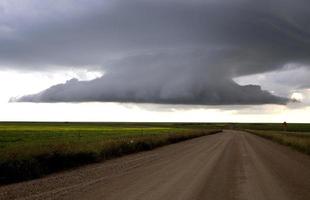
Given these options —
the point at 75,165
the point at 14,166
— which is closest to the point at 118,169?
the point at 75,165

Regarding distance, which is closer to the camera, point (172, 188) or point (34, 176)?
point (172, 188)

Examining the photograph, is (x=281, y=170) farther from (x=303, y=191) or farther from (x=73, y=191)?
(x=73, y=191)

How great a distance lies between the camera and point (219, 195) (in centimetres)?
1238

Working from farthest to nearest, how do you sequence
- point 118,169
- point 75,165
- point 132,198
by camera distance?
1. point 75,165
2. point 118,169
3. point 132,198

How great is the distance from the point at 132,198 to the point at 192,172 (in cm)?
749

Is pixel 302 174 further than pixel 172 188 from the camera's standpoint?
Yes

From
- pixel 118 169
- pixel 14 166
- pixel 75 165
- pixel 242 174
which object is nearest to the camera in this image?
pixel 14 166

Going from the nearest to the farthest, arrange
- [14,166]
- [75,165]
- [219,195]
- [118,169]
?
1. [219,195]
2. [14,166]
3. [118,169]
4. [75,165]

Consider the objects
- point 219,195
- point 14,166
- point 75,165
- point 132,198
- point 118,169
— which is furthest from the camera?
point 75,165

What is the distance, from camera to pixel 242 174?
60.0ft

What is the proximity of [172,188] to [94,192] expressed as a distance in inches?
94.8

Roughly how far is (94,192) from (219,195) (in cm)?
357

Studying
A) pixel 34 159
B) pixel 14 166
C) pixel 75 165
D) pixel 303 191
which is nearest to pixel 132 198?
pixel 303 191

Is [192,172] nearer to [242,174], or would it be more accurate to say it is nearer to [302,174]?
[242,174]
